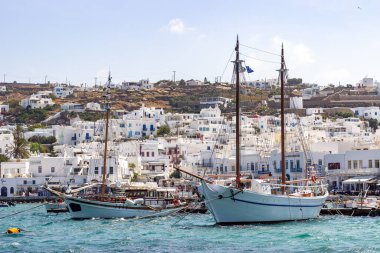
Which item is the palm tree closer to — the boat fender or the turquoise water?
the boat fender

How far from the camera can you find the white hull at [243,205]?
49.4 m

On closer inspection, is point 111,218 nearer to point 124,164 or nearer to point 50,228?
point 50,228

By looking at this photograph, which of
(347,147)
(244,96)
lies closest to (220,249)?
(347,147)

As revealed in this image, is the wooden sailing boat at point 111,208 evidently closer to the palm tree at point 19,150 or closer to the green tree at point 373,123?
the palm tree at point 19,150

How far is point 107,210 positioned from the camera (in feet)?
208

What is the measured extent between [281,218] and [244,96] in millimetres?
140715

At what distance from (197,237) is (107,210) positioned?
783 inches

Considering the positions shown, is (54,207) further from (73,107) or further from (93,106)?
(73,107)

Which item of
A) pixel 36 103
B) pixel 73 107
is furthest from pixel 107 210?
pixel 36 103

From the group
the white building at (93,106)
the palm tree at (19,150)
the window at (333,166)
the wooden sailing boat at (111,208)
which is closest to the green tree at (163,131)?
the palm tree at (19,150)

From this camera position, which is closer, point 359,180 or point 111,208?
point 111,208

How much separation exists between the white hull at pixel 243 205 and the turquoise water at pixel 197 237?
87 cm

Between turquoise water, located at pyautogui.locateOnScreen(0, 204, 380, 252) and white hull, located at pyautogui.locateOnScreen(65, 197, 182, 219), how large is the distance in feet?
13.4

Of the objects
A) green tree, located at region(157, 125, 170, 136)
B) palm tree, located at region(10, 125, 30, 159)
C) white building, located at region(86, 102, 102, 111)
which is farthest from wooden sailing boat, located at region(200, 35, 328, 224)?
white building, located at region(86, 102, 102, 111)
